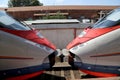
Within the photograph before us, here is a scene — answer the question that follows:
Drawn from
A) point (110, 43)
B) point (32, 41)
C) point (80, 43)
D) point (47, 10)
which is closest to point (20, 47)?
point (32, 41)

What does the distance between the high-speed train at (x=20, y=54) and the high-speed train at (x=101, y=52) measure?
685 millimetres

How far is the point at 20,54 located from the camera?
230 inches

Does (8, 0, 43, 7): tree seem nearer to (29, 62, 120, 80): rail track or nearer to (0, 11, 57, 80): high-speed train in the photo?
(29, 62, 120, 80): rail track

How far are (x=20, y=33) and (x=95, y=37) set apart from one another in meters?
1.61

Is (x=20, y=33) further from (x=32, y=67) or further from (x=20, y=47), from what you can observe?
(x=32, y=67)

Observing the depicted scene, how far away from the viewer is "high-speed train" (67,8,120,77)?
602 cm

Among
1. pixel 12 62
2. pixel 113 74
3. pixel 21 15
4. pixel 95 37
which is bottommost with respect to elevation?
pixel 21 15

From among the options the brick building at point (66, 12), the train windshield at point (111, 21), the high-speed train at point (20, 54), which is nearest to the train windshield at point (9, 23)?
the high-speed train at point (20, 54)

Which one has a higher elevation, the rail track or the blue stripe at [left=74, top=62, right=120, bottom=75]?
the blue stripe at [left=74, top=62, right=120, bottom=75]

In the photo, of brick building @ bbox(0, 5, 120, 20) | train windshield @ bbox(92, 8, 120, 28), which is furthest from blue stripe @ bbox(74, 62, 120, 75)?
brick building @ bbox(0, 5, 120, 20)

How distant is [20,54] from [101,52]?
170 centimetres

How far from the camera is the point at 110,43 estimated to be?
600 cm

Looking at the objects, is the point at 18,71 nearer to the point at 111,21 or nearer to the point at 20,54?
the point at 20,54

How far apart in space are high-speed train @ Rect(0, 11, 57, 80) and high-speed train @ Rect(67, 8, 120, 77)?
0.68 metres
